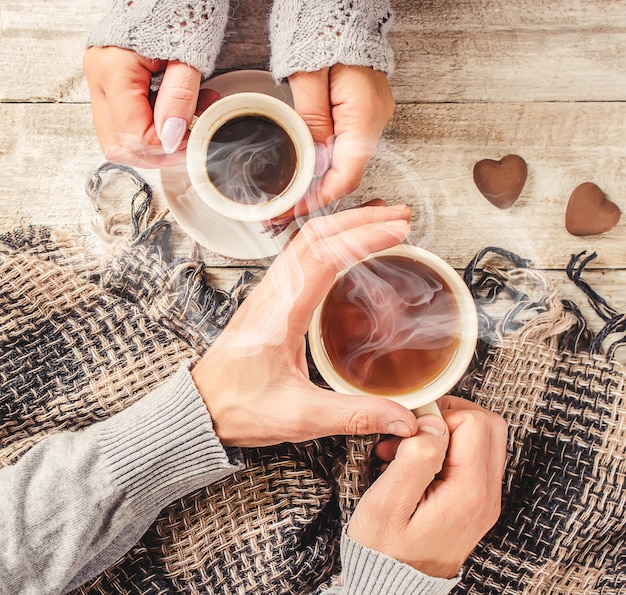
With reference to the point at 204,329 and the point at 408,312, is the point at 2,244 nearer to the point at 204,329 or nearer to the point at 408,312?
the point at 204,329

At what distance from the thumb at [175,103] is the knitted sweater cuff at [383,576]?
1.95 ft

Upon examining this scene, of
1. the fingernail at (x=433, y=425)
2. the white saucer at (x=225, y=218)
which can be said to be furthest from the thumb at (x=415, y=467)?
the white saucer at (x=225, y=218)

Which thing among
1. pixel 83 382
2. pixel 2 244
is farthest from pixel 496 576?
pixel 2 244

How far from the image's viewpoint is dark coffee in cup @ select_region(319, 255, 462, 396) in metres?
0.86

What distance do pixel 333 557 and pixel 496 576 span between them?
248 millimetres

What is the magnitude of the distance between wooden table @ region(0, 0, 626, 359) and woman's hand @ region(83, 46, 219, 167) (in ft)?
0.45

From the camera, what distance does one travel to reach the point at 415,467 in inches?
30.9

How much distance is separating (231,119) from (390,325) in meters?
0.37

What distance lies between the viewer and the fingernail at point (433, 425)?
31.6 inches

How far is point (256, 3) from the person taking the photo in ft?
3.19

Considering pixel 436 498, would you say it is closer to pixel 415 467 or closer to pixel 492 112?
pixel 415 467

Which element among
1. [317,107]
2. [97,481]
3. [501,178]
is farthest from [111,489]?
[501,178]

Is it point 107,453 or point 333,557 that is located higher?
point 107,453

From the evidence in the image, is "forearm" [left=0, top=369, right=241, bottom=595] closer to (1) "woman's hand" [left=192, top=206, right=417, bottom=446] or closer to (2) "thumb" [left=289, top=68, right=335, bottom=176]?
(1) "woman's hand" [left=192, top=206, right=417, bottom=446]
